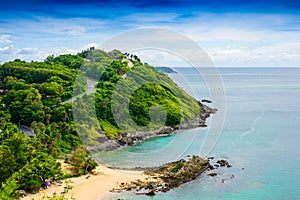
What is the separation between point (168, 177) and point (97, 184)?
5.67 metres

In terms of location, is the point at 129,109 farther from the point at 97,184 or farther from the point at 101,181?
the point at 97,184

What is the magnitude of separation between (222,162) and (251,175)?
335 centimetres

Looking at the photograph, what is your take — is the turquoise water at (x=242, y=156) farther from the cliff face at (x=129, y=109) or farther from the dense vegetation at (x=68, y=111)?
the dense vegetation at (x=68, y=111)

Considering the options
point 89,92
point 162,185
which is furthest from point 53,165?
point 89,92

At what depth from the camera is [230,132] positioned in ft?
148

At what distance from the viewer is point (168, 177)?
27094mm

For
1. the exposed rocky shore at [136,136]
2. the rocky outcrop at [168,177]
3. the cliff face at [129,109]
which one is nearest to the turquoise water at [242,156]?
the rocky outcrop at [168,177]

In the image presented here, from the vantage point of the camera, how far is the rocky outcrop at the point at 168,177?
82.4ft

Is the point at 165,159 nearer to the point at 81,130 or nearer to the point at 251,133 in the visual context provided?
the point at 81,130

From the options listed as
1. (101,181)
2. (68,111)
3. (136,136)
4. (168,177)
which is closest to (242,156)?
(168,177)

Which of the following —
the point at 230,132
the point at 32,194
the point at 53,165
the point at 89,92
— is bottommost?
the point at 32,194

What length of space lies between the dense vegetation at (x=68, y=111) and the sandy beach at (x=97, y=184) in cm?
92

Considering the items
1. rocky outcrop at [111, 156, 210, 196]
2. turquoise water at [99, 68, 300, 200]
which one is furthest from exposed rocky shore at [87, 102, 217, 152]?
rocky outcrop at [111, 156, 210, 196]

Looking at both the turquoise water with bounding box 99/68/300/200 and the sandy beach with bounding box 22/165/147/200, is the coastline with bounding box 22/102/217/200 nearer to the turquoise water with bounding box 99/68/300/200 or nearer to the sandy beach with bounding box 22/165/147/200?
the sandy beach with bounding box 22/165/147/200
